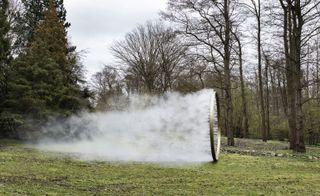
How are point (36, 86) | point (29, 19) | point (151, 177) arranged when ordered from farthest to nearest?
1. point (29, 19)
2. point (36, 86)
3. point (151, 177)

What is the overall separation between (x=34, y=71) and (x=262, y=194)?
879 inches

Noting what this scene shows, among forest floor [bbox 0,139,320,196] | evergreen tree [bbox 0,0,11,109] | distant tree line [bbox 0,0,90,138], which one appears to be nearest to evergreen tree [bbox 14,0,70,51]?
distant tree line [bbox 0,0,90,138]

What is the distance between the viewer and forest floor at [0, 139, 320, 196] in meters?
12.2

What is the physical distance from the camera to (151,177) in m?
14.6

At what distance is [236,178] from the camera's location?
14945mm

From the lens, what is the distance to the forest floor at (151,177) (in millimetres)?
12164

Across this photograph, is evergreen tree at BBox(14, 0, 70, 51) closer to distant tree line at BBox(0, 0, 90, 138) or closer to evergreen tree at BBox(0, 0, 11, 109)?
distant tree line at BBox(0, 0, 90, 138)

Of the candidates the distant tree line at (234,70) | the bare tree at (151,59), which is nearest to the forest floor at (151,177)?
the distant tree line at (234,70)

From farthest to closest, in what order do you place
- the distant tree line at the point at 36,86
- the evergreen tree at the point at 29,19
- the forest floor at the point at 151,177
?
the evergreen tree at the point at 29,19, the distant tree line at the point at 36,86, the forest floor at the point at 151,177

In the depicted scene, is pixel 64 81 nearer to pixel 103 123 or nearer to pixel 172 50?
pixel 103 123

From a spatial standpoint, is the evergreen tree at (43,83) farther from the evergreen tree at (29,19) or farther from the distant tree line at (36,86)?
the evergreen tree at (29,19)

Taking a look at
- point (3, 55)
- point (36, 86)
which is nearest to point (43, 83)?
point (36, 86)

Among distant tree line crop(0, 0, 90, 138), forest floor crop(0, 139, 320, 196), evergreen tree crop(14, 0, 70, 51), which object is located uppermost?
evergreen tree crop(14, 0, 70, 51)

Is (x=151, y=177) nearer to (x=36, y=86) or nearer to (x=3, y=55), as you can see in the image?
(x=36, y=86)
